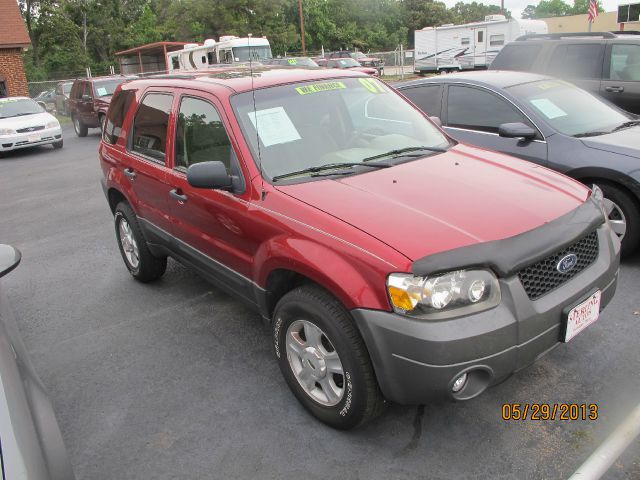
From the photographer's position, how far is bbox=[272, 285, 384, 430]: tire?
2.62m

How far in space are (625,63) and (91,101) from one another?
1462cm

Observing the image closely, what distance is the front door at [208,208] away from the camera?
3.35 meters

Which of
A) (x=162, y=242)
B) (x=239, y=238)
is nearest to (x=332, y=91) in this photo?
(x=239, y=238)

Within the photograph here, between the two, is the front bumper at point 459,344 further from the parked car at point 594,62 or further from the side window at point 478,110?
the parked car at point 594,62

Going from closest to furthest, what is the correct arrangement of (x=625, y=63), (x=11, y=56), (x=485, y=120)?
(x=485, y=120)
(x=625, y=63)
(x=11, y=56)

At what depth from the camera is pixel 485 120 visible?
5559 millimetres

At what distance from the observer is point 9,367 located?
2.04m

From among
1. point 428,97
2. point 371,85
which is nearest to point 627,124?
point 428,97

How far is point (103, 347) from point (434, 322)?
273 cm

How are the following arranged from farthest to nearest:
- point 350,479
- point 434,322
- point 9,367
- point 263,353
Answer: point 263,353, point 350,479, point 434,322, point 9,367

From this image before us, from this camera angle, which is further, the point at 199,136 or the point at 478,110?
the point at 478,110

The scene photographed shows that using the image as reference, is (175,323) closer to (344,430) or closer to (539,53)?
(344,430)

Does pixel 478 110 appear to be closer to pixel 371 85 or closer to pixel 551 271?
pixel 371 85

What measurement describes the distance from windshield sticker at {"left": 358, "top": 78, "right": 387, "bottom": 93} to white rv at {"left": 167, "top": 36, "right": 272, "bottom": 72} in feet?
59.8
